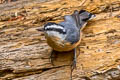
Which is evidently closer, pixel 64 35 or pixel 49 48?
pixel 64 35

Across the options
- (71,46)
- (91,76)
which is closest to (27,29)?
(71,46)

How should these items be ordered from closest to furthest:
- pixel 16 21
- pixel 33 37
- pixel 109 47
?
pixel 109 47, pixel 33 37, pixel 16 21

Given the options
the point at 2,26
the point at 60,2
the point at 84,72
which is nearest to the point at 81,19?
the point at 60,2

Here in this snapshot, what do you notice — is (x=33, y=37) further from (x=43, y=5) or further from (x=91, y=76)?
(x=91, y=76)

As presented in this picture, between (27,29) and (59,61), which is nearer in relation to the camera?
(59,61)

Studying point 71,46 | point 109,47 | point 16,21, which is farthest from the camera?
point 16,21

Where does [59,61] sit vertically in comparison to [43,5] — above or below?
below

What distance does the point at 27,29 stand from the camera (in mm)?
5500

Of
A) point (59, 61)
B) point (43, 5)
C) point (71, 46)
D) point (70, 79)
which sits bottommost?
point (70, 79)

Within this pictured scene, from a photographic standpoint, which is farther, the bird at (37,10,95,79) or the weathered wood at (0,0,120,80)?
the weathered wood at (0,0,120,80)

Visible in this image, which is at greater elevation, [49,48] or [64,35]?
[64,35]

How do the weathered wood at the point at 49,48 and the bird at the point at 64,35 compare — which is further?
the weathered wood at the point at 49,48

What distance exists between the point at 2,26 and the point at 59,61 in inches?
66.3

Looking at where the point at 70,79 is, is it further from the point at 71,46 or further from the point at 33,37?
the point at 33,37
